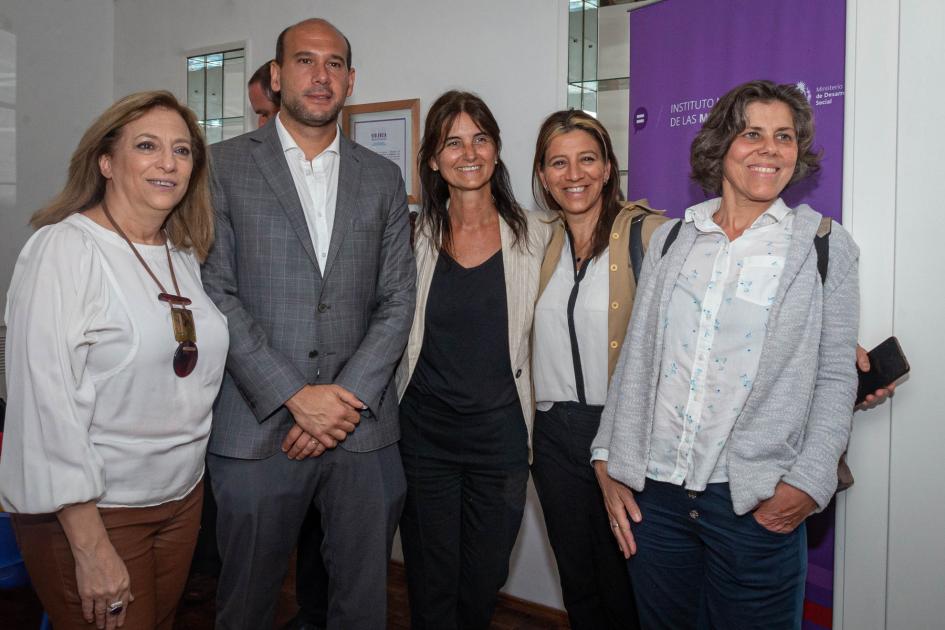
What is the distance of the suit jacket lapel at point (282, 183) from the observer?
1974mm

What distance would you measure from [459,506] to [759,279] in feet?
3.92

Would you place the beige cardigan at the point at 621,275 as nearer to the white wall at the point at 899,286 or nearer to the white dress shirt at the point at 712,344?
the white dress shirt at the point at 712,344

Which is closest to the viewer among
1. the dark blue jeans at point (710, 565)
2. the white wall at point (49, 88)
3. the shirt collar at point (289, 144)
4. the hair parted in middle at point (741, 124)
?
the dark blue jeans at point (710, 565)

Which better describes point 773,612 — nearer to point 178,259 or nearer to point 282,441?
point 282,441

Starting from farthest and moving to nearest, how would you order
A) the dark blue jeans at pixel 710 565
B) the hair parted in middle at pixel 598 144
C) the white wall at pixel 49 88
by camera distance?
1. the white wall at pixel 49 88
2. the hair parted in middle at pixel 598 144
3. the dark blue jeans at pixel 710 565

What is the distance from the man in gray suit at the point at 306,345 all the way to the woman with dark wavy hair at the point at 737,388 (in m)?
0.72

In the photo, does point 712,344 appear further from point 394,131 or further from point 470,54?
point 394,131

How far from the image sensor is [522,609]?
314cm

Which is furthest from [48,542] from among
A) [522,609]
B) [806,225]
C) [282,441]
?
[522,609]

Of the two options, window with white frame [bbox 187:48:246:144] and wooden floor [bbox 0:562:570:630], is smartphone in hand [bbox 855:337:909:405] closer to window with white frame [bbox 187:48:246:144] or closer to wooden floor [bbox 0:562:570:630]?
wooden floor [bbox 0:562:570:630]

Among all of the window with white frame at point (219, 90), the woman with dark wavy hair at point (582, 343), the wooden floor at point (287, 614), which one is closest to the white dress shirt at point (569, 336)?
the woman with dark wavy hair at point (582, 343)

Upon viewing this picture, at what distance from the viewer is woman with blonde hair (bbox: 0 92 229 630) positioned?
57.9 inches

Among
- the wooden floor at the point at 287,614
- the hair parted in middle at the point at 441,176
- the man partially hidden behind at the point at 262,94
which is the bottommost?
the wooden floor at the point at 287,614

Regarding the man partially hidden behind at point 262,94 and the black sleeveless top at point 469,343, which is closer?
the black sleeveless top at point 469,343
